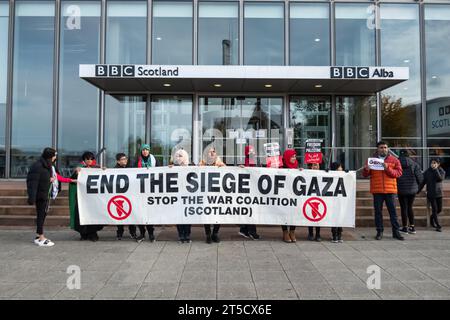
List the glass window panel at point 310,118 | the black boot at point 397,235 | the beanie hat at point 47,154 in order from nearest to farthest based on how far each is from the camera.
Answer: the beanie hat at point 47,154, the black boot at point 397,235, the glass window panel at point 310,118

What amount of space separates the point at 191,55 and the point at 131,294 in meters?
12.1

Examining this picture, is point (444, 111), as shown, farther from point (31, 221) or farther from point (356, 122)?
point (31, 221)

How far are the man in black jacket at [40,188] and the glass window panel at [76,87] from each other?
7227mm

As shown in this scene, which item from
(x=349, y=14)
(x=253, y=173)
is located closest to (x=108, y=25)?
(x=349, y=14)

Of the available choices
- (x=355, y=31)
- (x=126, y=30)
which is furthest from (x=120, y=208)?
(x=355, y=31)

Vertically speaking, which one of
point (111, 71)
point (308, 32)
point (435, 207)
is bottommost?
point (435, 207)

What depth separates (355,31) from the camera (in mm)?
15969

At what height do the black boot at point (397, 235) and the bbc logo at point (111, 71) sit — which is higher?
the bbc logo at point (111, 71)

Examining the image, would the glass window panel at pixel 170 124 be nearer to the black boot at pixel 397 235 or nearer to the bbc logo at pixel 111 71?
the bbc logo at pixel 111 71

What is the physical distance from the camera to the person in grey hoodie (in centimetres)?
952

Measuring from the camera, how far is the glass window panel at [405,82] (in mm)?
15672

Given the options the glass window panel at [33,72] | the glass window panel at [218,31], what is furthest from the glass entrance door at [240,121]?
the glass window panel at [33,72]

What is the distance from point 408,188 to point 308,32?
8661 mm

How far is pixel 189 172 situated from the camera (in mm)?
8719
